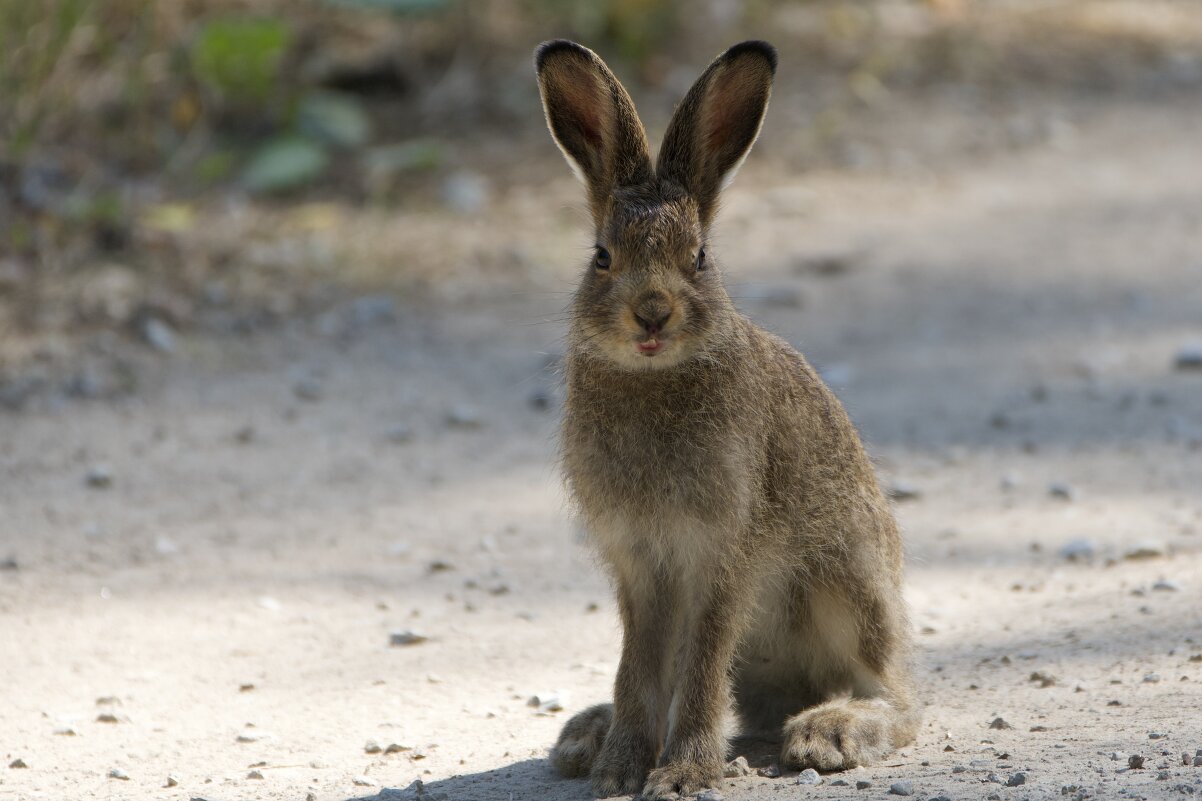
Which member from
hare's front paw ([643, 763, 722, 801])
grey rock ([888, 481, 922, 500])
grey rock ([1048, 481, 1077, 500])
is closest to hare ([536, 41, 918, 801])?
hare's front paw ([643, 763, 722, 801])

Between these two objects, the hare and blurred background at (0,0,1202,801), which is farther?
blurred background at (0,0,1202,801)

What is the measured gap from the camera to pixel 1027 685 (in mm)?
4980

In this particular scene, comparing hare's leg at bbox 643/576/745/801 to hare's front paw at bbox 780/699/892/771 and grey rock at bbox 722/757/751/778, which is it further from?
hare's front paw at bbox 780/699/892/771

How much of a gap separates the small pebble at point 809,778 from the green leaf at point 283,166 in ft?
23.8

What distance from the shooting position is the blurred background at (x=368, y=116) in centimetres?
943

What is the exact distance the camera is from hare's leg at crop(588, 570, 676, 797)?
4328 millimetres

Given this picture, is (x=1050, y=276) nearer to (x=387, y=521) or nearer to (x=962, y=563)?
(x=962, y=563)

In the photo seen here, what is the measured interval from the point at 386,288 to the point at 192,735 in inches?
203

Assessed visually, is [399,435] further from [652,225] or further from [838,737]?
[838,737]

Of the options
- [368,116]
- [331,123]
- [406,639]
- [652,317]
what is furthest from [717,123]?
[368,116]

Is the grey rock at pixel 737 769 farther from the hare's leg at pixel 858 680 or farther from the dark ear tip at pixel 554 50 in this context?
the dark ear tip at pixel 554 50

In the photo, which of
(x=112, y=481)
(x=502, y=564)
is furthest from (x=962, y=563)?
(x=112, y=481)

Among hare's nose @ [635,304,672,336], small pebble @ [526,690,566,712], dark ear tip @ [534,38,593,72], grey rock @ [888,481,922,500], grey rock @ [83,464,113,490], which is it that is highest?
dark ear tip @ [534,38,593,72]

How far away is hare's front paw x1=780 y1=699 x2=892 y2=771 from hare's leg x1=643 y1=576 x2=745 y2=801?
24 cm
